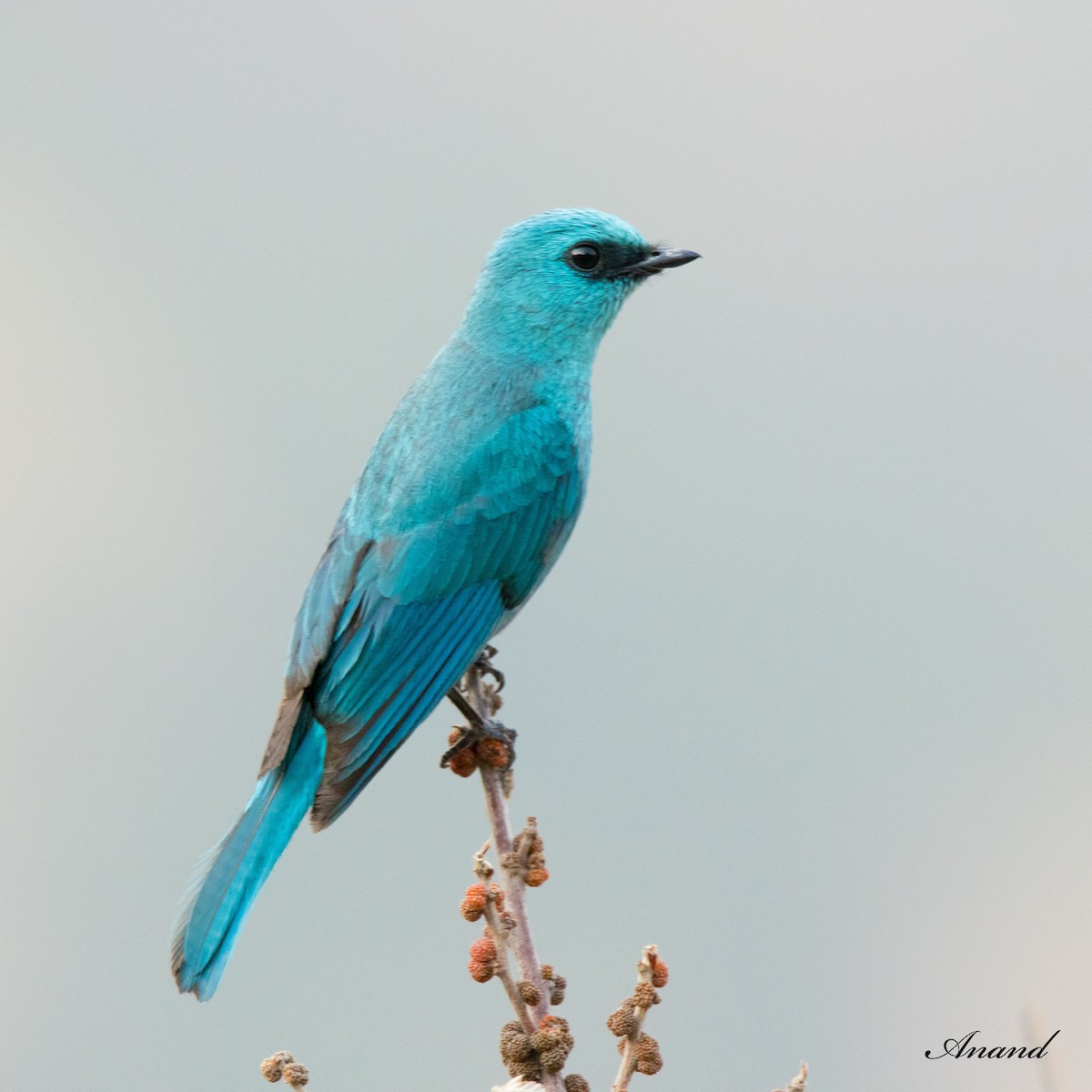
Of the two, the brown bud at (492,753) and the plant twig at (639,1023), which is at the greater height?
the brown bud at (492,753)

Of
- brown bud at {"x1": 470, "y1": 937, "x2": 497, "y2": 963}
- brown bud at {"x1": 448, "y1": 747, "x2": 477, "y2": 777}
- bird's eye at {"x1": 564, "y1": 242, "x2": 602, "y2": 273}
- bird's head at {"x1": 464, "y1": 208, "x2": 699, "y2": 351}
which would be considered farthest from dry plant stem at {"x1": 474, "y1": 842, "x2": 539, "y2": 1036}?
bird's eye at {"x1": 564, "y1": 242, "x2": 602, "y2": 273}

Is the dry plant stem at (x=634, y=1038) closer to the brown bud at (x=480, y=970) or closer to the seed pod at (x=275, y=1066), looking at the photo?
the brown bud at (x=480, y=970)

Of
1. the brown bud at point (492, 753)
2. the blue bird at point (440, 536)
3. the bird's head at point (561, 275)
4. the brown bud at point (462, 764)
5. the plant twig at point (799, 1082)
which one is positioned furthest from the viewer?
the bird's head at point (561, 275)

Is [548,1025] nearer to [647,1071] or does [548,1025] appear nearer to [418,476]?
[647,1071]

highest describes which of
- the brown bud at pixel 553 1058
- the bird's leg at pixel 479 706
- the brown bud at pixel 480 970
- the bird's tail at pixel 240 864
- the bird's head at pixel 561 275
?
the bird's head at pixel 561 275

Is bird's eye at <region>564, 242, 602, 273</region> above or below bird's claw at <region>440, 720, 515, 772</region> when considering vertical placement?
above

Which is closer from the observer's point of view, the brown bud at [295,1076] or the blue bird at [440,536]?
the brown bud at [295,1076]

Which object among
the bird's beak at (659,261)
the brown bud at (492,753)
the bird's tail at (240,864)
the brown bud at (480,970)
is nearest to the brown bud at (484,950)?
the brown bud at (480,970)

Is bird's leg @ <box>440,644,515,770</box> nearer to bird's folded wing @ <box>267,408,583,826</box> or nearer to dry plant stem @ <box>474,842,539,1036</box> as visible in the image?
bird's folded wing @ <box>267,408,583,826</box>

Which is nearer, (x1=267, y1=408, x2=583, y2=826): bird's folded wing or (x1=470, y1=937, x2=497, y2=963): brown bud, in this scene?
(x1=470, y1=937, x2=497, y2=963): brown bud
